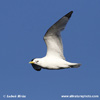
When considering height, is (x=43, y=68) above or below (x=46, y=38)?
below

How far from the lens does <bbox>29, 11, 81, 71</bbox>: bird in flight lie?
52.0 feet

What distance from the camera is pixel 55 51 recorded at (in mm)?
16250

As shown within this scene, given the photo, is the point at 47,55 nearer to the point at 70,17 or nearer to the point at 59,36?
the point at 59,36

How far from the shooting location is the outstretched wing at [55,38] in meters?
15.8

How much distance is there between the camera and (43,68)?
16.2 m

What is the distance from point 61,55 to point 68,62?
58 cm

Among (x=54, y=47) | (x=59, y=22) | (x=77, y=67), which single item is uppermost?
(x=59, y=22)

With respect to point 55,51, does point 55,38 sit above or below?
above

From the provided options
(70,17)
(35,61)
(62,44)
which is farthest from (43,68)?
(70,17)

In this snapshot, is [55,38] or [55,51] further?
[55,51]

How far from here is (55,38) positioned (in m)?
16.0

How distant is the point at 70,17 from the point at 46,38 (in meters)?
1.55

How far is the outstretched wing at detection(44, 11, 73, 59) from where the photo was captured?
1582cm

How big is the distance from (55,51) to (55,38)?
0.67 m
